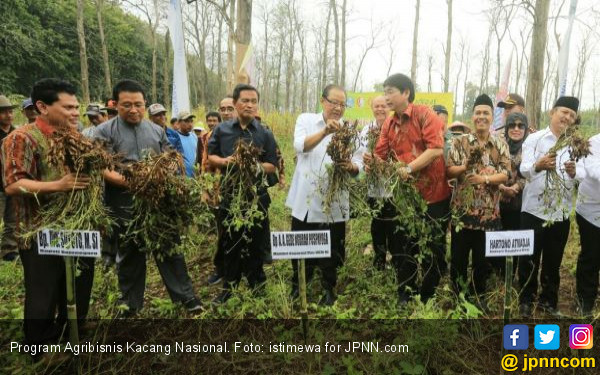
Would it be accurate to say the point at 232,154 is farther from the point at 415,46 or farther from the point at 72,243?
the point at 415,46

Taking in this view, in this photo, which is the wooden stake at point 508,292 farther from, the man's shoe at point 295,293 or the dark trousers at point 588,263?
the man's shoe at point 295,293

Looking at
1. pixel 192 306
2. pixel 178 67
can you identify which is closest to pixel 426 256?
pixel 192 306

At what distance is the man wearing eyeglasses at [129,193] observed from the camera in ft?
9.20

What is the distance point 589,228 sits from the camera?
290cm

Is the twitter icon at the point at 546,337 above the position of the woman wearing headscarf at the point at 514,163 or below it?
below

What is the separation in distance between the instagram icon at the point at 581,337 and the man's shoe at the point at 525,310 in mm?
460

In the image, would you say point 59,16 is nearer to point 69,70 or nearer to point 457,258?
point 69,70

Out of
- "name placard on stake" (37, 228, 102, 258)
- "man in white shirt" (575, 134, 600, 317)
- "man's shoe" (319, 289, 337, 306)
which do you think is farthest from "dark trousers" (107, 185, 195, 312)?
"man in white shirt" (575, 134, 600, 317)

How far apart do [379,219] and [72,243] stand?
90.6 inches

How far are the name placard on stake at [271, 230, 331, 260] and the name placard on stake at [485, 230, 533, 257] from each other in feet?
3.08

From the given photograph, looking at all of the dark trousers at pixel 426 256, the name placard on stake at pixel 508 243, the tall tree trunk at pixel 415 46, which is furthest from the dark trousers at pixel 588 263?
the tall tree trunk at pixel 415 46

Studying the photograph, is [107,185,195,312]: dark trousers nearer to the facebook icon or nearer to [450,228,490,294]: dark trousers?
[450,228,490,294]: dark trousers

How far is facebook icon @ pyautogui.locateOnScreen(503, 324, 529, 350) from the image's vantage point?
2357 mm

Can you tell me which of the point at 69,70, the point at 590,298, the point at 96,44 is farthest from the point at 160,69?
the point at 590,298
